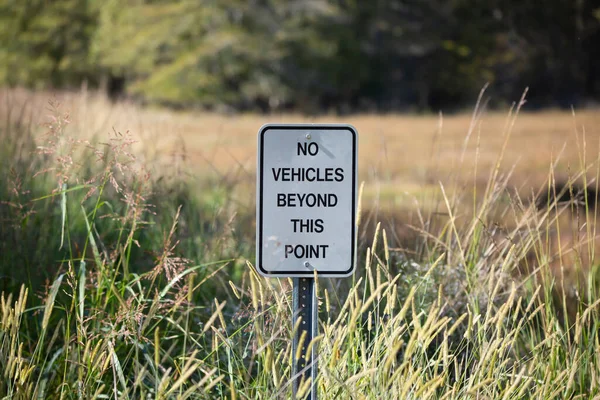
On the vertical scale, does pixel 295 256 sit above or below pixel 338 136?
below

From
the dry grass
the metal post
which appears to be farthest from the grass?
the dry grass

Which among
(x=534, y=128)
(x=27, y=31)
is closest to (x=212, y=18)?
(x=27, y=31)

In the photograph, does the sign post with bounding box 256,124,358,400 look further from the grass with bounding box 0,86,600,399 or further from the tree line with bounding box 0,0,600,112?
the tree line with bounding box 0,0,600,112

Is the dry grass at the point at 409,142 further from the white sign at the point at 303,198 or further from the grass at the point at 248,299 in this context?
the white sign at the point at 303,198

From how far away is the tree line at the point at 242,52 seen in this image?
29.4m

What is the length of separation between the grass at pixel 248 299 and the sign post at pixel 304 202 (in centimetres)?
10

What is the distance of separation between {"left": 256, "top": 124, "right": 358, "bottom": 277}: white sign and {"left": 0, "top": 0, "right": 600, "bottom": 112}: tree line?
25715 mm

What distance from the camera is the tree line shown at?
29.4 m

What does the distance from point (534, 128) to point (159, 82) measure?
19.5 metres

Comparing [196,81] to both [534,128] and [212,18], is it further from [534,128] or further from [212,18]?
[534,128]

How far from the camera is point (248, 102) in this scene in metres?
33.6

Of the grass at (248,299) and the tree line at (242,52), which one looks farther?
the tree line at (242,52)

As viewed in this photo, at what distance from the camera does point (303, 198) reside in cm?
180

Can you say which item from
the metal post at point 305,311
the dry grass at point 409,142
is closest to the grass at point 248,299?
the metal post at point 305,311
